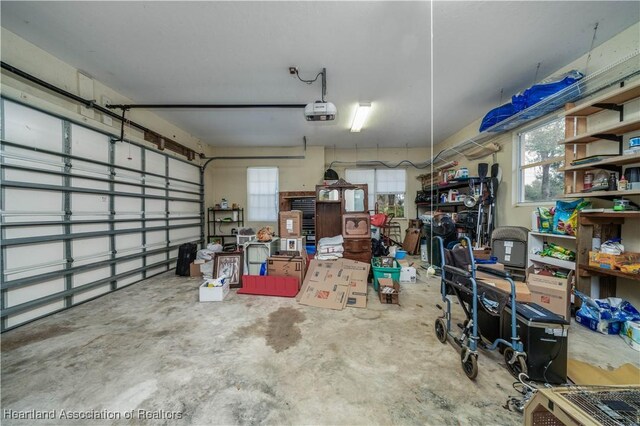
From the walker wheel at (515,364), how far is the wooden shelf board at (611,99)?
2.71m

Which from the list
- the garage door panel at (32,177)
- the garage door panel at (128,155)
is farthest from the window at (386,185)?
the garage door panel at (32,177)

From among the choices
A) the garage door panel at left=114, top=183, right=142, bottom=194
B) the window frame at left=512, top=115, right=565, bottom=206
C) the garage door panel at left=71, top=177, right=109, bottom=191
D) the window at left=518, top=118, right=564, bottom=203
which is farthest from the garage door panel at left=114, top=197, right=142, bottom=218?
the window frame at left=512, top=115, right=565, bottom=206

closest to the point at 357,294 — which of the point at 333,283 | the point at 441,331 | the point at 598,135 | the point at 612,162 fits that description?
the point at 333,283

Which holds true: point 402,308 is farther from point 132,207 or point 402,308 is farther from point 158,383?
point 132,207

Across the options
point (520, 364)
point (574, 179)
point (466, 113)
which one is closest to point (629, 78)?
point (574, 179)

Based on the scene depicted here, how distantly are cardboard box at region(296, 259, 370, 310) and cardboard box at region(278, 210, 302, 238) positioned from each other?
66cm

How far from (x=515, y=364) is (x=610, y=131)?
8.69 ft

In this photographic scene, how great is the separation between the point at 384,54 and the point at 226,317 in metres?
3.79

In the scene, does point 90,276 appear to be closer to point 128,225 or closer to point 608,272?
point 128,225

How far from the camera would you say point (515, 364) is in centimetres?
168

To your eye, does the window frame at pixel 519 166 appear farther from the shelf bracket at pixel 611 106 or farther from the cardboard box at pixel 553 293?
the cardboard box at pixel 553 293

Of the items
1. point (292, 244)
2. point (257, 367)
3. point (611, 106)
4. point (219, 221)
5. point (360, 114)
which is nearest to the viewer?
point (257, 367)

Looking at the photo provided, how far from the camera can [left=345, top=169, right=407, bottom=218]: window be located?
697 cm

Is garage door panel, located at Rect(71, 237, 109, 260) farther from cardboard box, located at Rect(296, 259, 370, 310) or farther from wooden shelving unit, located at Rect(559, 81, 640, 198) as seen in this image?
wooden shelving unit, located at Rect(559, 81, 640, 198)
